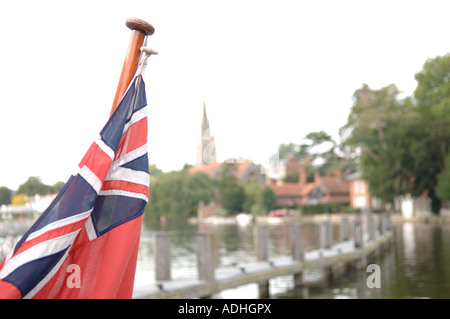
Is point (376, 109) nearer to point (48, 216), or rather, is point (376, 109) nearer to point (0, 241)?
point (0, 241)

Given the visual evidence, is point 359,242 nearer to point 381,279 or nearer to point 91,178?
point 381,279

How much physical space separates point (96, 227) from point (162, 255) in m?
6.80

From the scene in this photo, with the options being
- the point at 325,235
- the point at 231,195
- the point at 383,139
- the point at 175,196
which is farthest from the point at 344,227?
the point at 231,195

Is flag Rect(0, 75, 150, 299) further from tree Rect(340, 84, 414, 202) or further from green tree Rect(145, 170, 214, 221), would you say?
green tree Rect(145, 170, 214, 221)

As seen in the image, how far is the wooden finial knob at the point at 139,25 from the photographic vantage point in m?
3.07

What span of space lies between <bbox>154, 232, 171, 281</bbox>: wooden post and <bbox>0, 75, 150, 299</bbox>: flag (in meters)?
6.48

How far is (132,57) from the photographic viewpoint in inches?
124

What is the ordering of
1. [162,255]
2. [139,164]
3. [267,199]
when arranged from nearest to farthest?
[139,164] < [162,255] < [267,199]

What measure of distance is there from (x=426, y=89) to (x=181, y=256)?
34.4 m

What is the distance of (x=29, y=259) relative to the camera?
2691 millimetres

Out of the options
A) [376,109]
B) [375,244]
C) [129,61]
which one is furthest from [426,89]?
[129,61]

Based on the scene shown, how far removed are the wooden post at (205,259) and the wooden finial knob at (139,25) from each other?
7.38 meters

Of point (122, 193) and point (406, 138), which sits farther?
point (406, 138)

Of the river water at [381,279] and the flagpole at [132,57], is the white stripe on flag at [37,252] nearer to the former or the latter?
the flagpole at [132,57]
